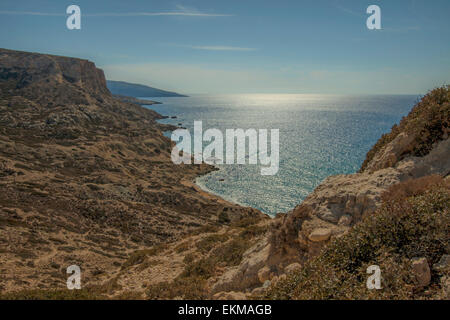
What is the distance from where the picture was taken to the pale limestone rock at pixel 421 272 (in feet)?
16.3

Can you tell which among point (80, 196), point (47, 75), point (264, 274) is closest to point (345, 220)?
point (264, 274)

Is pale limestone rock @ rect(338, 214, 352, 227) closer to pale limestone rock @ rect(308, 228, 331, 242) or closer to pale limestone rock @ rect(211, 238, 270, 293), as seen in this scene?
pale limestone rock @ rect(308, 228, 331, 242)

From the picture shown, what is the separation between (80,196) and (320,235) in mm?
34601

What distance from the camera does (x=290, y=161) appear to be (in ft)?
255

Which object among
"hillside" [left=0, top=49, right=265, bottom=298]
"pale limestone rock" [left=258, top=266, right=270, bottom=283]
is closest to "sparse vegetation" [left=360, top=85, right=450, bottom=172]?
"pale limestone rock" [left=258, top=266, right=270, bottom=283]

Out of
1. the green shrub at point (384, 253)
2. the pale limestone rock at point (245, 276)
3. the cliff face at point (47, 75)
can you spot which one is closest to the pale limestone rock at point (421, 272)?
the green shrub at point (384, 253)

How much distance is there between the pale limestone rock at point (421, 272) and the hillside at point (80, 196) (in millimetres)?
9002

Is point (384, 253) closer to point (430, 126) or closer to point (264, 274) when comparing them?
point (264, 274)

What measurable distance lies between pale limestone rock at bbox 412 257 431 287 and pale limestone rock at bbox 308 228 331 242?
2.66 meters

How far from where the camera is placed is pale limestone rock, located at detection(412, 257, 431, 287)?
4980 millimetres

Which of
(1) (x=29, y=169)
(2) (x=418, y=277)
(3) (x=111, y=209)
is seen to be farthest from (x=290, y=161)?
(2) (x=418, y=277)

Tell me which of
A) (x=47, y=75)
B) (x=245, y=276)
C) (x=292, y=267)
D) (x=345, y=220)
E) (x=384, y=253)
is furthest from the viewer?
(x=47, y=75)

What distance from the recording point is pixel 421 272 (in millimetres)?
5020
